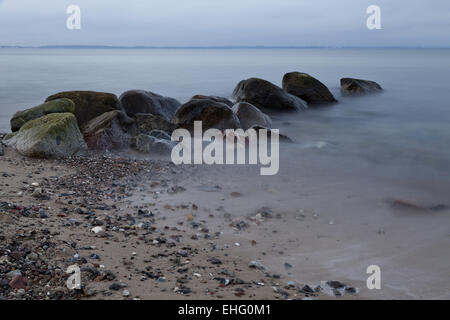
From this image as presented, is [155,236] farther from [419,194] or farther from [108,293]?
[419,194]

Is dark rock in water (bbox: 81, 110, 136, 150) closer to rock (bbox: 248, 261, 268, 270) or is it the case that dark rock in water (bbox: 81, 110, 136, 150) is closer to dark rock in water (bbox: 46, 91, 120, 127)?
dark rock in water (bbox: 46, 91, 120, 127)

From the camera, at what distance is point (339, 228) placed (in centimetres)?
578

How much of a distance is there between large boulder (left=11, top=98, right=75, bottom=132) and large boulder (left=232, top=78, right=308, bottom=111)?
A: 7.00 meters

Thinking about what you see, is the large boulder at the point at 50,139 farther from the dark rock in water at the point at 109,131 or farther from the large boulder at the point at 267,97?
the large boulder at the point at 267,97

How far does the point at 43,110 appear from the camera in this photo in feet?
30.0

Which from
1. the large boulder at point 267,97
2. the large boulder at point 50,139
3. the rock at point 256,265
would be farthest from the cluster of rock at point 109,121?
the rock at point 256,265

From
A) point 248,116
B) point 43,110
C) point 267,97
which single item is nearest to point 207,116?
point 248,116

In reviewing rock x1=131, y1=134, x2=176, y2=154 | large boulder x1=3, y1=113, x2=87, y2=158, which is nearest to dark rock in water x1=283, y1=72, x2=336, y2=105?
rock x1=131, y1=134, x2=176, y2=154

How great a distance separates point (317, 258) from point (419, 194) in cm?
346

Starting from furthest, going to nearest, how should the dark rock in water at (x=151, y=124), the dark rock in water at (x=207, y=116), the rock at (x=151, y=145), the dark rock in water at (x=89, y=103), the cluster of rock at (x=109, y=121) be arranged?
the dark rock in water at (x=207, y=116)
the dark rock in water at (x=151, y=124)
the dark rock in water at (x=89, y=103)
the rock at (x=151, y=145)
the cluster of rock at (x=109, y=121)

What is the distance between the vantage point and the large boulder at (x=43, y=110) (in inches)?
358

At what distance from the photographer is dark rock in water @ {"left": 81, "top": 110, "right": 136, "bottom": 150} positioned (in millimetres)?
8797
